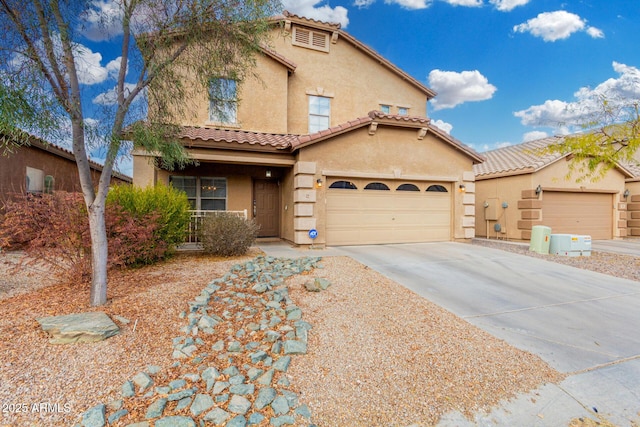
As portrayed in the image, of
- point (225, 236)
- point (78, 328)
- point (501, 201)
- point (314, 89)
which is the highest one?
point (314, 89)

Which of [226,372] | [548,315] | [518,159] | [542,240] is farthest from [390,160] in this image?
[226,372]

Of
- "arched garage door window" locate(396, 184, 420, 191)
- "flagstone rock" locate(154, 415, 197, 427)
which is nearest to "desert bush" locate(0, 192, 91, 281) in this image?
"flagstone rock" locate(154, 415, 197, 427)

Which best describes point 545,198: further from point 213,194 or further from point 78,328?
point 78,328

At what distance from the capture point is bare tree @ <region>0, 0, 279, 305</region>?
138 inches

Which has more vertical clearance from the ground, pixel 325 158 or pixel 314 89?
pixel 314 89

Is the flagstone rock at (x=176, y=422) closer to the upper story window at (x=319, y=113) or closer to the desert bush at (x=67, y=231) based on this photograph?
the desert bush at (x=67, y=231)

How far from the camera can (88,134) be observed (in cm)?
380

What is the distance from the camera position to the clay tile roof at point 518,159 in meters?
11.9

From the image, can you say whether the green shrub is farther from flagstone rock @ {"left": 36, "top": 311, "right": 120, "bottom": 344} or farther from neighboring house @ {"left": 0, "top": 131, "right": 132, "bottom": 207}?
flagstone rock @ {"left": 36, "top": 311, "right": 120, "bottom": 344}

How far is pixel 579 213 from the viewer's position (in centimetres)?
1312

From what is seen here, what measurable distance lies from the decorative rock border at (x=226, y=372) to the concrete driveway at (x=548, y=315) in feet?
4.73

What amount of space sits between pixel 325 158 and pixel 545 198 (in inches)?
384

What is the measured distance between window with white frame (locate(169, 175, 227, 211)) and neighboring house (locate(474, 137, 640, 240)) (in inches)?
459

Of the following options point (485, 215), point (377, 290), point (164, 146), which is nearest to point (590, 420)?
point (377, 290)
